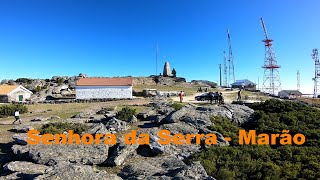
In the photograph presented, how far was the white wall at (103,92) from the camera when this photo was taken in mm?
53531

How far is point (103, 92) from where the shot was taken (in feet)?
177

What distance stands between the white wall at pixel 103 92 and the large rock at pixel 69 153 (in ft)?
126

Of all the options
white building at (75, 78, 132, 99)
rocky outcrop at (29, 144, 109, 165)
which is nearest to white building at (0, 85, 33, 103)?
white building at (75, 78, 132, 99)

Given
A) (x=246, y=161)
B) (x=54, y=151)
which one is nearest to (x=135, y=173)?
(x=54, y=151)

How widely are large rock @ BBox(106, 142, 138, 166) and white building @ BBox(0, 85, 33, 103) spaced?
1863 inches

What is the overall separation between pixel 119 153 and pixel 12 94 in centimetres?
4920

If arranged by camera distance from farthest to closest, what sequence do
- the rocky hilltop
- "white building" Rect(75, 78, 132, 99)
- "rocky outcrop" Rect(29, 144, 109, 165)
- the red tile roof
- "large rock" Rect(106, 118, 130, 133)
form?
1. the rocky hilltop
2. the red tile roof
3. "white building" Rect(75, 78, 132, 99)
4. "large rock" Rect(106, 118, 130, 133)
5. "rocky outcrop" Rect(29, 144, 109, 165)

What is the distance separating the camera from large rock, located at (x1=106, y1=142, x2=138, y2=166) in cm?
1432

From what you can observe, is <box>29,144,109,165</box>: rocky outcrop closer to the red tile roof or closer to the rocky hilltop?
the red tile roof

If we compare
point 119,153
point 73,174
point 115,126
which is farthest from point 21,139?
point 73,174

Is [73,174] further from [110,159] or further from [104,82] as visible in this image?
[104,82]

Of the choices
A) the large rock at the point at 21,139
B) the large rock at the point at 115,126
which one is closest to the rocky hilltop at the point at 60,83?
the large rock at the point at 115,126

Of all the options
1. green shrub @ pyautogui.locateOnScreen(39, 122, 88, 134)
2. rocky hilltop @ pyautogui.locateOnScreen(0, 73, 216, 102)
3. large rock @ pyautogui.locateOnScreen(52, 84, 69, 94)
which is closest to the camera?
green shrub @ pyautogui.locateOnScreen(39, 122, 88, 134)

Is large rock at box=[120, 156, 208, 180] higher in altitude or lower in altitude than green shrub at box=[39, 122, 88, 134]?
lower
